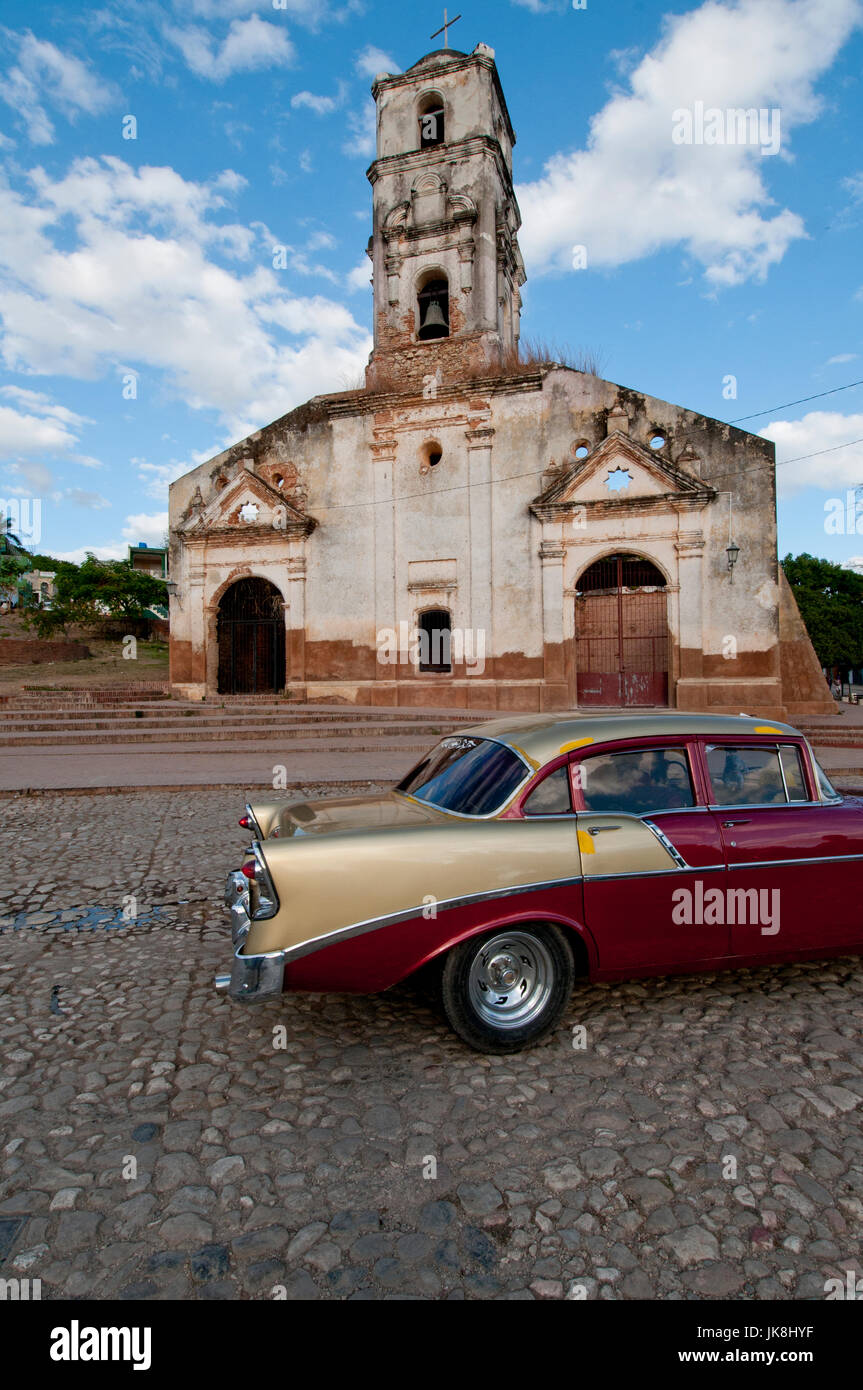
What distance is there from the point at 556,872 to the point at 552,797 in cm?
36

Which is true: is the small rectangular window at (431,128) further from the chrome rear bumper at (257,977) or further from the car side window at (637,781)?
the chrome rear bumper at (257,977)

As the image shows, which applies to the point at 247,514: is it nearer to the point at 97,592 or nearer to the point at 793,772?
the point at 97,592

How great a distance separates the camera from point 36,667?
26.5m

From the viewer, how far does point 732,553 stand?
16.7m

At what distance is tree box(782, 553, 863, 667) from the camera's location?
47.1 meters

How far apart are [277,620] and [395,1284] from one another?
20.0m

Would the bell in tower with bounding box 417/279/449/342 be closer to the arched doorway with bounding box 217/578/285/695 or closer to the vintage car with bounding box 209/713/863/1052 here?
the arched doorway with bounding box 217/578/285/695

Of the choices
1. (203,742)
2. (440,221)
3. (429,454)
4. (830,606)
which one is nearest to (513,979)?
(203,742)

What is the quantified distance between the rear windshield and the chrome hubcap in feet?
1.83

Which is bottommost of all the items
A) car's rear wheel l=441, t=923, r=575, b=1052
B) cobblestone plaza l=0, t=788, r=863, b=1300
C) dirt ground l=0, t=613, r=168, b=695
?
cobblestone plaza l=0, t=788, r=863, b=1300

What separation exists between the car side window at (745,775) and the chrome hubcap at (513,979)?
1119mm

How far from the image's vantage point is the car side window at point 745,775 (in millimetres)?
3480

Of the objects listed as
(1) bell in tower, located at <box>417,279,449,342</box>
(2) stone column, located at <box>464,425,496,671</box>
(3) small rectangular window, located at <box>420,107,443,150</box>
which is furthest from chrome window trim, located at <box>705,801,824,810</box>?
(3) small rectangular window, located at <box>420,107,443,150</box>

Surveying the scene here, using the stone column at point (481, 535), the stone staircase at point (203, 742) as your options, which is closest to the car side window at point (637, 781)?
the stone staircase at point (203, 742)
